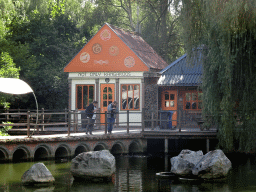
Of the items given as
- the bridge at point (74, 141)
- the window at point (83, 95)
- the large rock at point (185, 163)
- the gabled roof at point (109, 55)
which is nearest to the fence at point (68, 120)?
the bridge at point (74, 141)

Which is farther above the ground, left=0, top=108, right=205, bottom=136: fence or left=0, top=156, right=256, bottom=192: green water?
left=0, top=108, right=205, bottom=136: fence

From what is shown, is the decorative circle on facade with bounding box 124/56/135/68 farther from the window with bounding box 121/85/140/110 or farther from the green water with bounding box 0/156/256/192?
the green water with bounding box 0/156/256/192

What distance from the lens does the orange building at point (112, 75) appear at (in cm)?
2834

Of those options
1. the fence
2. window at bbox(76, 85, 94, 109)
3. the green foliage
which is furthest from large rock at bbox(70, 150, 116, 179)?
window at bbox(76, 85, 94, 109)

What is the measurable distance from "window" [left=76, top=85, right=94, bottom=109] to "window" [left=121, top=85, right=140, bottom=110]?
2.14 meters

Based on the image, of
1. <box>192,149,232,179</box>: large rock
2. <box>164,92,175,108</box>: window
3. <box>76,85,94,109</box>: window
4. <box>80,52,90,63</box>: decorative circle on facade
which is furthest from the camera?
<box>80,52,90,63</box>: decorative circle on facade

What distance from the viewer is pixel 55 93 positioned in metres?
31.6

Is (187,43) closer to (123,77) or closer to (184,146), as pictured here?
(184,146)

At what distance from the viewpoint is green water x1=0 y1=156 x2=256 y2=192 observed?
14359mm

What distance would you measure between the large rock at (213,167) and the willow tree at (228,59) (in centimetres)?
205

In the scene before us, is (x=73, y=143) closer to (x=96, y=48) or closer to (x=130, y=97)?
(x=130, y=97)

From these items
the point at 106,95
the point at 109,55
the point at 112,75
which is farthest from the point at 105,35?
the point at 106,95

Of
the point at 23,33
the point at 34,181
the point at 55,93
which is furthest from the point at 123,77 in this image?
the point at 34,181

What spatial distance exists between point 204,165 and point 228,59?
3937 mm
